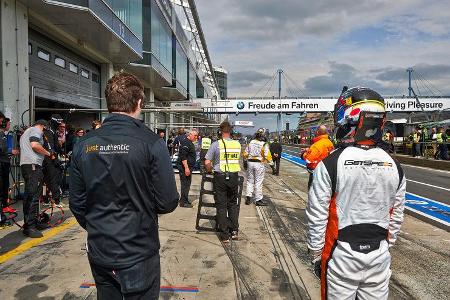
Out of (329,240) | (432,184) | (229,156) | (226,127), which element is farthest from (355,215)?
(432,184)

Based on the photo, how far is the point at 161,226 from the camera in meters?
6.99

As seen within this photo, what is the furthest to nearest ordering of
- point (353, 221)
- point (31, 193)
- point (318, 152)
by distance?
point (318, 152)
point (31, 193)
point (353, 221)

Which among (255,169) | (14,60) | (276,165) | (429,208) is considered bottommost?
(429,208)

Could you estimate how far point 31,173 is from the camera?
Answer: 20.2ft

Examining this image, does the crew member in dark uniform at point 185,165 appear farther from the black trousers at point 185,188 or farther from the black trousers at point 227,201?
the black trousers at point 227,201

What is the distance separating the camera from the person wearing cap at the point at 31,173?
6.08 meters

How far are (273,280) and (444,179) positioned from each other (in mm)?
14136

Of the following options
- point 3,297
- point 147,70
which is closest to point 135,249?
point 3,297

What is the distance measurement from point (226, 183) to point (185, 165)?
118 inches

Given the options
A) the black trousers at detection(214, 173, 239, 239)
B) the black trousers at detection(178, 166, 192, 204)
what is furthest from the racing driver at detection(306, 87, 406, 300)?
the black trousers at detection(178, 166, 192, 204)

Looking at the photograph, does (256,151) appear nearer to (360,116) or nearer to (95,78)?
(360,116)

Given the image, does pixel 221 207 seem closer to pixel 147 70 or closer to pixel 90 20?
pixel 90 20

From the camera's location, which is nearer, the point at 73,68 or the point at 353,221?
the point at 353,221

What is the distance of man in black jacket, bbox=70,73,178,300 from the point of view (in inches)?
84.4
